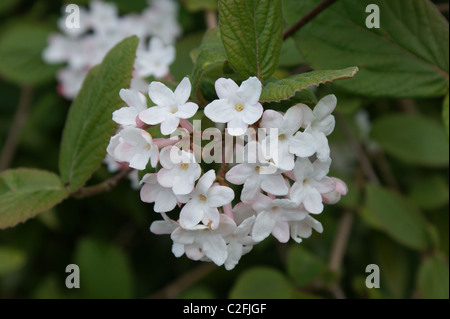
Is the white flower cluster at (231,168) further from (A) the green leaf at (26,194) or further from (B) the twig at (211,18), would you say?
(B) the twig at (211,18)

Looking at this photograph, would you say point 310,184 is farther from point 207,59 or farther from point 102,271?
point 102,271

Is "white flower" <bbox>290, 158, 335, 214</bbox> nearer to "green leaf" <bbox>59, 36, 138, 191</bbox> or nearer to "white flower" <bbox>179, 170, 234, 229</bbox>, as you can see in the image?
"white flower" <bbox>179, 170, 234, 229</bbox>

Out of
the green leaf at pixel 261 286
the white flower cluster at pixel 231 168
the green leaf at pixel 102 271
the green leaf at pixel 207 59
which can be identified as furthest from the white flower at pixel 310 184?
the green leaf at pixel 102 271

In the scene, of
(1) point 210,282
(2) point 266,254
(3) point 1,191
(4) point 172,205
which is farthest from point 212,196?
(2) point 266,254

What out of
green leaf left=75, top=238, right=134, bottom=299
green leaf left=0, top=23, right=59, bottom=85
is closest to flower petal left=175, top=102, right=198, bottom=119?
green leaf left=75, top=238, right=134, bottom=299

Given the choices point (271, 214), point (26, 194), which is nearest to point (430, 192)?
point (271, 214)
